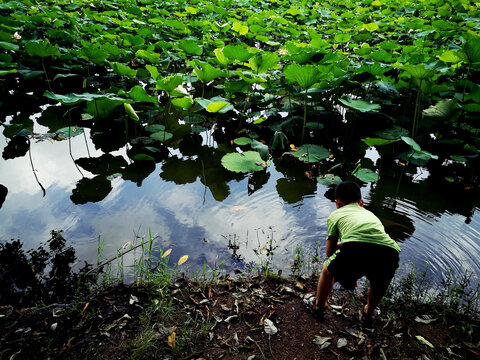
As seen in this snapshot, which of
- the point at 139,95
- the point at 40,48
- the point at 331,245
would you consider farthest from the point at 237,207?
the point at 40,48

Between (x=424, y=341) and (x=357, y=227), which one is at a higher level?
(x=357, y=227)

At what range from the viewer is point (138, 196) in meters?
3.11

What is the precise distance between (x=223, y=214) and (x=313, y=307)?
1256 millimetres

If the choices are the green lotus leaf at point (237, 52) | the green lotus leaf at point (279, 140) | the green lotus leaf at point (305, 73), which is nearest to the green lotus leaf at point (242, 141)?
the green lotus leaf at point (279, 140)

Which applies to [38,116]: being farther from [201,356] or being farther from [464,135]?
[464,135]

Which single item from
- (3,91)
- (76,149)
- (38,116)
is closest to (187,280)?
(76,149)

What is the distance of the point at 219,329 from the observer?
1.77m

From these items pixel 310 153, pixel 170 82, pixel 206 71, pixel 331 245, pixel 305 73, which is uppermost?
pixel 305 73

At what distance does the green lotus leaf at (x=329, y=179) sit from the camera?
3.33 metres

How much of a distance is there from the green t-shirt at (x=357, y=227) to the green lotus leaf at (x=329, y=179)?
1.44 meters

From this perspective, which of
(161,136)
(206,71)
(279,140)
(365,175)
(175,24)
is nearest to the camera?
(365,175)

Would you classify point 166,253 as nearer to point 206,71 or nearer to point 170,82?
point 170,82

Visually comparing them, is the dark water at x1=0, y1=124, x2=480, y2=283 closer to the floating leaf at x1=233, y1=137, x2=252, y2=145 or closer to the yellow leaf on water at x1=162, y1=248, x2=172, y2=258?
the yellow leaf on water at x1=162, y1=248, x2=172, y2=258

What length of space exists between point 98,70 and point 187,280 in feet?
17.8
